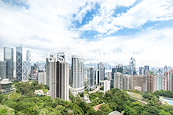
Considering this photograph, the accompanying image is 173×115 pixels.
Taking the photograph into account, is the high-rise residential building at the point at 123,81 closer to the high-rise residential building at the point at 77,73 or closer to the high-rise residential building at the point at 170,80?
the high-rise residential building at the point at 170,80

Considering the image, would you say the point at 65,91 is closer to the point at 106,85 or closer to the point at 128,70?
the point at 106,85

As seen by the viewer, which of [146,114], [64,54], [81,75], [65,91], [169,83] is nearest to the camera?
[146,114]

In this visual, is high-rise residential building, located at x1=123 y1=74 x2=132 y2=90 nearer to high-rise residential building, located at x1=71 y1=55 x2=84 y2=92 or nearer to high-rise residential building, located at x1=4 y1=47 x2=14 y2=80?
high-rise residential building, located at x1=71 y1=55 x2=84 y2=92

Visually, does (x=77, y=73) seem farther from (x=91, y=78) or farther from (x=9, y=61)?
(x=9, y=61)

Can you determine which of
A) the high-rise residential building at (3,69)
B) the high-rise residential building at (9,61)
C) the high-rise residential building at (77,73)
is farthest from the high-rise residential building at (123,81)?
the high-rise residential building at (9,61)

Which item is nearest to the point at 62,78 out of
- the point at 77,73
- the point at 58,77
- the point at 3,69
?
the point at 58,77

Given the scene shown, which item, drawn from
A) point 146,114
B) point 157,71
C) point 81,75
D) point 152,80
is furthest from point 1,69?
point 157,71

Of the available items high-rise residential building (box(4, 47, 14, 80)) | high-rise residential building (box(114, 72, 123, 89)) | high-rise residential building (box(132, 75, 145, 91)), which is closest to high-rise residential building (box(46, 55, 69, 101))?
high-rise residential building (box(114, 72, 123, 89))

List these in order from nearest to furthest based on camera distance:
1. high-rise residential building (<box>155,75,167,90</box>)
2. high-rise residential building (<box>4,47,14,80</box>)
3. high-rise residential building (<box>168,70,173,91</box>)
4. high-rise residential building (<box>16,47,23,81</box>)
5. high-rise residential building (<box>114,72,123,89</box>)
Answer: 1. high-rise residential building (<box>168,70,173,91</box>)
2. high-rise residential building (<box>155,75,167,90</box>)
3. high-rise residential building (<box>114,72,123,89</box>)
4. high-rise residential building (<box>4,47,14,80</box>)
5. high-rise residential building (<box>16,47,23,81</box>)
